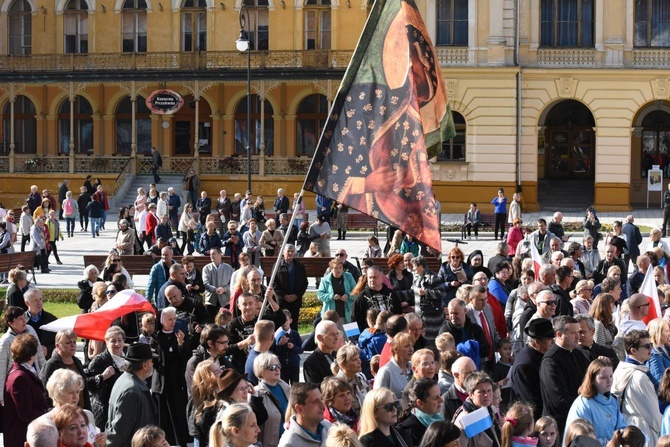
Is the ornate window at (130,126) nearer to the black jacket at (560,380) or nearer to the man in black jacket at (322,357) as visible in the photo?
the man in black jacket at (322,357)

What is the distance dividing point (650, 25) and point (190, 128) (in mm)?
18747

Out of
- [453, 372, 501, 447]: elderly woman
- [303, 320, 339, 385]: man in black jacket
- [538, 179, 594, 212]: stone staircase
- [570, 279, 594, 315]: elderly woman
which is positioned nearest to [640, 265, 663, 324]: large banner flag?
[570, 279, 594, 315]: elderly woman

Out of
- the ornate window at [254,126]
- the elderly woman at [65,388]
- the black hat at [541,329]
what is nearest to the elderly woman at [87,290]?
the elderly woman at [65,388]

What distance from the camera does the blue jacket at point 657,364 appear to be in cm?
1227

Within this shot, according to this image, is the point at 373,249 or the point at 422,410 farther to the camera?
the point at 373,249

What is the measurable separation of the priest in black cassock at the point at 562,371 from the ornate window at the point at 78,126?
41.8 m

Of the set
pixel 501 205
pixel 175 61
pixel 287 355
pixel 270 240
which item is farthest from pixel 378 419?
pixel 175 61

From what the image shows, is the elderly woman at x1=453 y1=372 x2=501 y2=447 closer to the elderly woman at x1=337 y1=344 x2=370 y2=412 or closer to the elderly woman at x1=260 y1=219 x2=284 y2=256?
the elderly woman at x1=337 y1=344 x2=370 y2=412

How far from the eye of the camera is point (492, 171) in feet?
147

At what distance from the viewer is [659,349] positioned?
12445 mm

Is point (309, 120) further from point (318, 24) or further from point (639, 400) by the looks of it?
point (639, 400)

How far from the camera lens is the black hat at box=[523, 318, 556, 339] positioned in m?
12.2

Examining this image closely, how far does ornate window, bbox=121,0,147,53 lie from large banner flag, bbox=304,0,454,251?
3740 cm

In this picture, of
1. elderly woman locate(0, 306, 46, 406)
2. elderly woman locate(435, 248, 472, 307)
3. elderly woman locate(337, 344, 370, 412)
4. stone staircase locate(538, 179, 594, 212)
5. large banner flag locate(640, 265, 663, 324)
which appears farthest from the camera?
stone staircase locate(538, 179, 594, 212)
